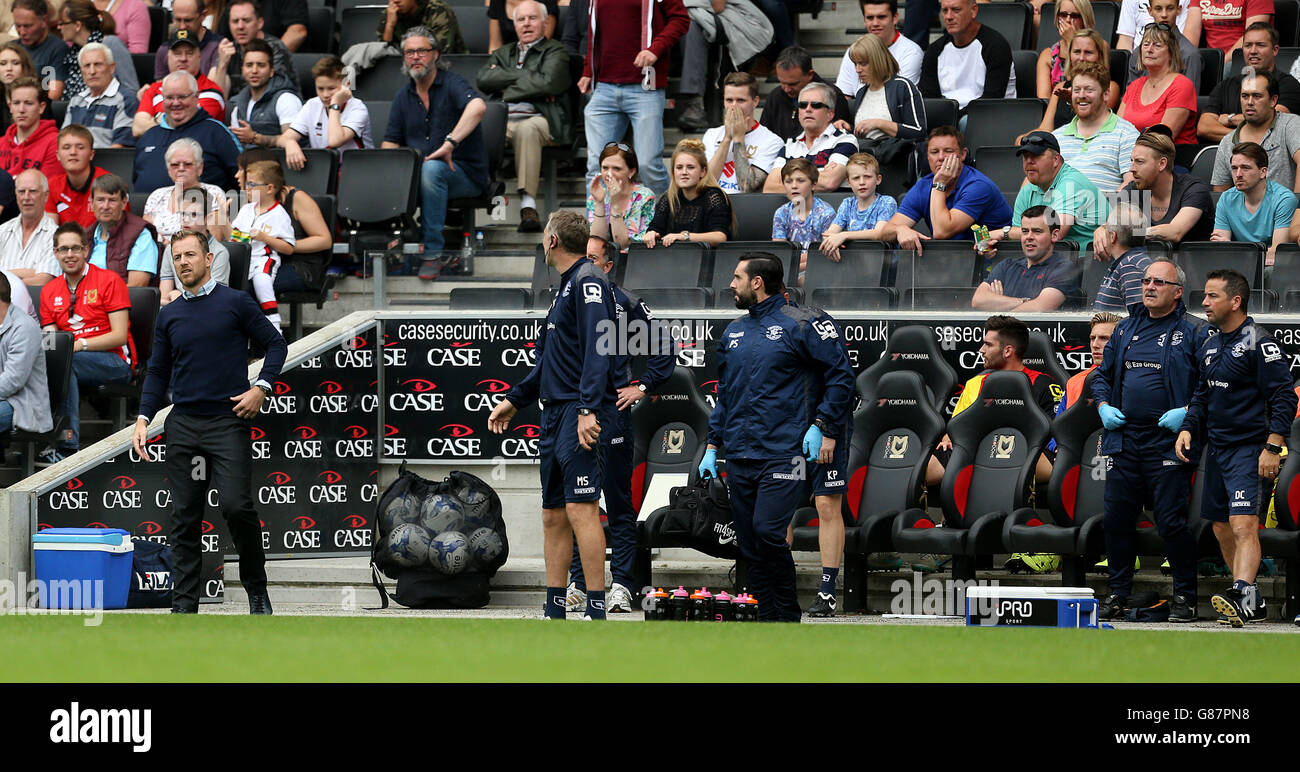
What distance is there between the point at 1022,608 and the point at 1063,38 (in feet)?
21.8

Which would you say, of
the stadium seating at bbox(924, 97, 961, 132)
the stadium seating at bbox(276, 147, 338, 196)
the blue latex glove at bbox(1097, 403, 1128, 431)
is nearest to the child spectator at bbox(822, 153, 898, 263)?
the stadium seating at bbox(924, 97, 961, 132)

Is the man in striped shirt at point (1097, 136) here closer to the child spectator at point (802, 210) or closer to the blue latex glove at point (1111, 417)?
the child spectator at point (802, 210)

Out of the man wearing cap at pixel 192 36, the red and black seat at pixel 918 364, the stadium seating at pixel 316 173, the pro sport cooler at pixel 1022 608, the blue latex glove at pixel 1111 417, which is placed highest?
the man wearing cap at pixel 192 36

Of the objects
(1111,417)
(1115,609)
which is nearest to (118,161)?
(1111,417)

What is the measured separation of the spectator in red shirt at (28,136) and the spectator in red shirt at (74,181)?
35 centimetres

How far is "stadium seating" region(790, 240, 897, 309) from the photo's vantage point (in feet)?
38.2

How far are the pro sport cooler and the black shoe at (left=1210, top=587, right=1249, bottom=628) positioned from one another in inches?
57.6

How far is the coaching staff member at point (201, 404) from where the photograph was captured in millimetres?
9570

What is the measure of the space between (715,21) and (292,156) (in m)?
3.81

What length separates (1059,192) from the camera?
38.8ft

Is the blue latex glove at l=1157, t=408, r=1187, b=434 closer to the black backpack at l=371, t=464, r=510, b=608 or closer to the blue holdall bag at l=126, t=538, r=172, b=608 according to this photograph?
the black backpack at l=371, t=464, r=510, b=608

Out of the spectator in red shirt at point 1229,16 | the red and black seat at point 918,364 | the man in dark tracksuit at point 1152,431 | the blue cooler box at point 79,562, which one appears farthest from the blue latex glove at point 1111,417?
the blue cooler box at point 79,562

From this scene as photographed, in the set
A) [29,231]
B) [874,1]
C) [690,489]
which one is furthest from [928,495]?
[29,231]
